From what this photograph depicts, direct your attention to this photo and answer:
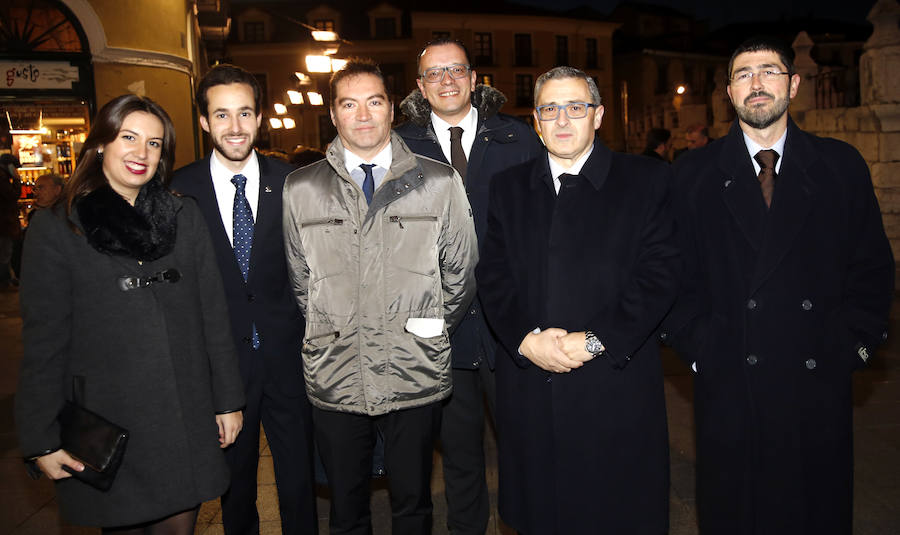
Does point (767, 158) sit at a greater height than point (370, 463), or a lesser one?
greater

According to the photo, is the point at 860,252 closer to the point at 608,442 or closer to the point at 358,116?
the point at 608,442

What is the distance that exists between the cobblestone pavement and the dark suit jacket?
121 centimetres

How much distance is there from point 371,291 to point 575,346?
2.89ft

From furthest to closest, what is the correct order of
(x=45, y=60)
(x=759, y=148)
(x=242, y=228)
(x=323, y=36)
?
1. (x=323, y=36)
2. (x=45, y=60)
3. (x=242, y=228)
4. (x=759, y=148)

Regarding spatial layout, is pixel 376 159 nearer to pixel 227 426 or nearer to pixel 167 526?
pixel 227 426

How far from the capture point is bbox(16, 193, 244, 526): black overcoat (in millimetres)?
2467

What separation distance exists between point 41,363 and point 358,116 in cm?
154

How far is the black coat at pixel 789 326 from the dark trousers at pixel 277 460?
1875 mm

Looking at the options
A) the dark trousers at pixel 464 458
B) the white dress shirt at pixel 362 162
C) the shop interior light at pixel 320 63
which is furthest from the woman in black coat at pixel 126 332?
the shop interior light at pixel 320 63

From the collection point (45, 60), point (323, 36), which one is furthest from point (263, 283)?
point (323, 36)

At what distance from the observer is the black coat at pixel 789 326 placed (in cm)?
285

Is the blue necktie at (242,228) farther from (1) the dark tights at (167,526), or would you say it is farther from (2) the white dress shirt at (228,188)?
(1) the dark tights at (167,526)

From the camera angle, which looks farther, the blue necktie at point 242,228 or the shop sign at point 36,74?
the shop sign at point 36,74

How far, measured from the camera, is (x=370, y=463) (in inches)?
129
